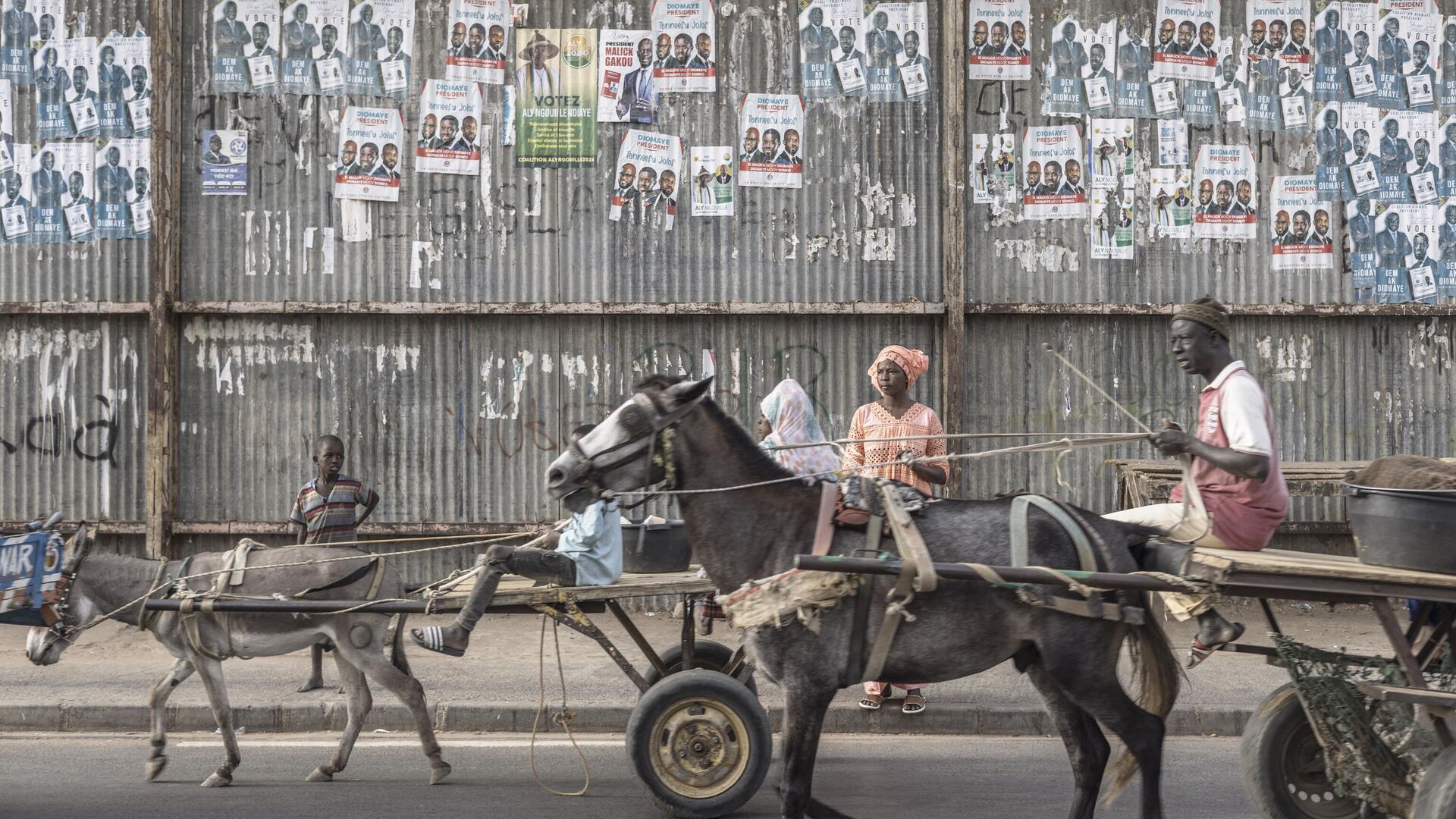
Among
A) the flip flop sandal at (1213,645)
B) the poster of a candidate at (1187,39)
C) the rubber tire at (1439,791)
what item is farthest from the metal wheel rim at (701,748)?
the poster of a candidate at (1187,39)

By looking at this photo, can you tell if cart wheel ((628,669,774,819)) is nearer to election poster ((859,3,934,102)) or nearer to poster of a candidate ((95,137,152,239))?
election poster ((859,3,934,102))

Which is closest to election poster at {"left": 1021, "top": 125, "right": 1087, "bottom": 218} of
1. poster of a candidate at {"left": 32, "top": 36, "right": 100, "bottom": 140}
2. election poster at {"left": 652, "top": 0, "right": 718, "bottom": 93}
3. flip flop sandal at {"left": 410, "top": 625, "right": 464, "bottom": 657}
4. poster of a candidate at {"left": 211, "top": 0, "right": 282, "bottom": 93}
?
election poster at {"left": 652, "top": 0, "right": 718, "bottom": 93}

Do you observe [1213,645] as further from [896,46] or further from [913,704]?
[896,46]

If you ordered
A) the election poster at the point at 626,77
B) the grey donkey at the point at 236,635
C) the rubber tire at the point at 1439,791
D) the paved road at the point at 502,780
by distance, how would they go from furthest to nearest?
the election poster at the point at 626,77, the grey donkey at the point at 236,635, the paved road at the point at 502,780, the rubber tire at the point at 1439,791

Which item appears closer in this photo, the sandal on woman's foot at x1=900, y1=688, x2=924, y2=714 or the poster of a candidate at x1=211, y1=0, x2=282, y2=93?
the sandal on woman's foot at x1=900, y1=688, x2=924, y2=714

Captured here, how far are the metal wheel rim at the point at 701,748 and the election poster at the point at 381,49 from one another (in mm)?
6832

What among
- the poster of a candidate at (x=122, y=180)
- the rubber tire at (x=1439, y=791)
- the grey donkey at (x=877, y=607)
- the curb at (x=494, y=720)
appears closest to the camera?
the rubber tire at (x=1439, y=791)

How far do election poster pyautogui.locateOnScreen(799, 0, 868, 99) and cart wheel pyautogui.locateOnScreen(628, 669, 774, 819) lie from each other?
251 inches

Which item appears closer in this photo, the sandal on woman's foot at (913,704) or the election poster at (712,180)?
the sandal on woman's foot at (913,704)

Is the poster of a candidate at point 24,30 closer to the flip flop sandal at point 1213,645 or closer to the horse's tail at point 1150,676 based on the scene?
the horse's tail at point 1150,676

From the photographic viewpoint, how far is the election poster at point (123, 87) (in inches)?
413

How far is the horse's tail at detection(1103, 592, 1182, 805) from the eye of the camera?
5105 millimetres

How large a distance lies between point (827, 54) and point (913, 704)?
5.63 metres

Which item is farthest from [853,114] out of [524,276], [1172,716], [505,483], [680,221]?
[1172,716]
